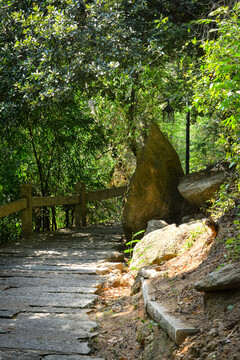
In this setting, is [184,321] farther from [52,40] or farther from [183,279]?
[52,40]

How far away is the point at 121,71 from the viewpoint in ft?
22.0

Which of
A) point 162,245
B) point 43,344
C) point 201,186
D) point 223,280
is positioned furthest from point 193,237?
point 43,344

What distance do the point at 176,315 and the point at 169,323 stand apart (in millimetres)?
181

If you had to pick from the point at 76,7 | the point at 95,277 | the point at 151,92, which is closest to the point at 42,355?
the point at 95,277

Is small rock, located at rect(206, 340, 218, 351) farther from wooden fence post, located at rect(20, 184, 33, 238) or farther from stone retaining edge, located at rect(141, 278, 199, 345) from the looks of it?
wooden fence post, located at rect(20, 184, 33, 238)

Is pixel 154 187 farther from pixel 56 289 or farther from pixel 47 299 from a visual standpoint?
pixel 47 299

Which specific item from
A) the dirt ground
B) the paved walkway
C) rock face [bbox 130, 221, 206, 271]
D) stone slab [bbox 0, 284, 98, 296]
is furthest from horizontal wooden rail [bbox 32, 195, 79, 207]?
the dirt ground

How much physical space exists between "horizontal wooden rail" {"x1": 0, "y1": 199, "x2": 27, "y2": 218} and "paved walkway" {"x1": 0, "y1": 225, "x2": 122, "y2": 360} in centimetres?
66

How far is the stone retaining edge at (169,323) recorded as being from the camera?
2.76 metres

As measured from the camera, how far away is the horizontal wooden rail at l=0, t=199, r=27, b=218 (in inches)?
306

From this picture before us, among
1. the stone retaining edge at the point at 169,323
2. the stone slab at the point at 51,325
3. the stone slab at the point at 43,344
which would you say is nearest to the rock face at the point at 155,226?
the stone slab at the point at 51,325

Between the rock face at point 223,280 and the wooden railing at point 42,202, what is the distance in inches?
213

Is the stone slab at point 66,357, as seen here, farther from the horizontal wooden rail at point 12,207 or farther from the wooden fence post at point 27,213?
the wooden fence post at point 27,213

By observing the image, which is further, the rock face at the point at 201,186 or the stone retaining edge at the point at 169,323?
the rock face at the point at 201,186
